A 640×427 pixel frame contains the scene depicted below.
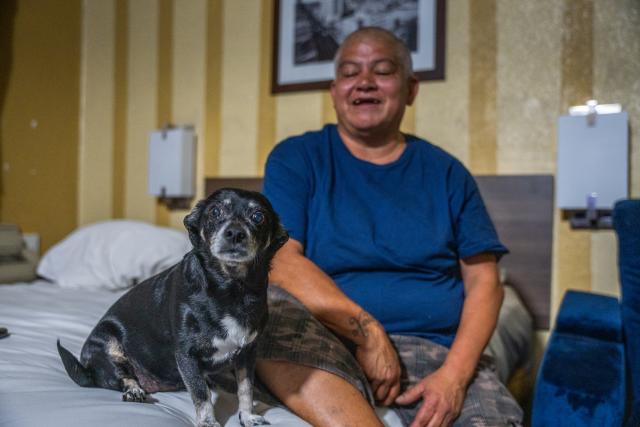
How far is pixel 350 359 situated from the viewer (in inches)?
39.7

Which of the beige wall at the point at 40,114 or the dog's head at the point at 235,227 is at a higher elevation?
the beige wall at the point at 40,114

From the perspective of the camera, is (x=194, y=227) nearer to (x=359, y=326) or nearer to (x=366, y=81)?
(x=359, y=326)

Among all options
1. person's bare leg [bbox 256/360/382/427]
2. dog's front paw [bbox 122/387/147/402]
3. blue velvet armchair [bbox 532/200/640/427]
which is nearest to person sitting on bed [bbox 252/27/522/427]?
person's bare leg [bbox 256/360/382/427]

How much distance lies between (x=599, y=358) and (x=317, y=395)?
66 cm

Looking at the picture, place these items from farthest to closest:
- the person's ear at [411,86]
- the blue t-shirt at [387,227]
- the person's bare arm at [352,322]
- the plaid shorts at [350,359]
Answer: the person's ear at [411,86]
the blue t-shirt at [387,227]
the person's bare arm at [352,322]
the plaid shorts at [350,359]

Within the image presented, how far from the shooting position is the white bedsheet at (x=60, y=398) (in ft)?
2.25

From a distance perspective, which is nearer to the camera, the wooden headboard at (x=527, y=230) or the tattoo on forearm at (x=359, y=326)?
the tattoo on forearm at (x=359, y=326)

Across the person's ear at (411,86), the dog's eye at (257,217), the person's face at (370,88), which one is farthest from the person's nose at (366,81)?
the dog's eye at (257,217)

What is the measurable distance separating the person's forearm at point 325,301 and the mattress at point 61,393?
17 cm

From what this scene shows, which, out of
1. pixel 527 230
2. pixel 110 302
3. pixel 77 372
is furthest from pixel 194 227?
pixel 527 230

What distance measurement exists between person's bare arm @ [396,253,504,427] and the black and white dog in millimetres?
393

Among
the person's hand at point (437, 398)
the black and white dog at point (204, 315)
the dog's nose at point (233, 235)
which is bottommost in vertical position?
the person's hand at point (437, 398)

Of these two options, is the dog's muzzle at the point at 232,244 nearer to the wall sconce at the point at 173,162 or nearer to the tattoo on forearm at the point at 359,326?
the tattoo on forearm at the point at 359,326

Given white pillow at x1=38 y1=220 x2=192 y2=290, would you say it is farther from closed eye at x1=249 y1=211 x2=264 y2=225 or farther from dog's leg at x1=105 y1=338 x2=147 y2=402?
closed eye at x1=249 y1=211 x2=264 y2=225
